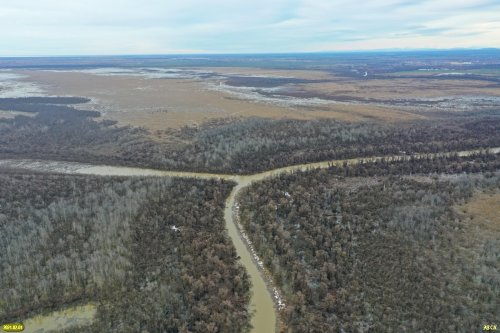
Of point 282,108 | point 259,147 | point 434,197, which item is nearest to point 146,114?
point 282,108

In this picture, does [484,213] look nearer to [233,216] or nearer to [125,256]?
[233,216]

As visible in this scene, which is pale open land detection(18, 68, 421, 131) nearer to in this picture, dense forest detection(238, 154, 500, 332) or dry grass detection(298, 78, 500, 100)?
dry grass detection(298, 78, 500, 100)

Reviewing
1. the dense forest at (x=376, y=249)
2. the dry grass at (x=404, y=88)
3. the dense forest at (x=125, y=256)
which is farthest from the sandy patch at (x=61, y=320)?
the dry grass at (x=404, y=88)

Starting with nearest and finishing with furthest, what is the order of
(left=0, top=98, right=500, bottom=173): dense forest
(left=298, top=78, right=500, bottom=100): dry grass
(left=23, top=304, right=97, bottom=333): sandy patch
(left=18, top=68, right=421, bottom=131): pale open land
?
(left=23, top=304, right=97, bottom=333): sandy patch → (left=0, top=98, right=500, bottom=173): dense forest → (left=18, top=68, right=421, bottom=131): pale open land → (left=298, top=78, right=500, bottom=100): dry grass

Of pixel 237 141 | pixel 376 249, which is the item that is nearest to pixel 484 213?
pixel 376 249

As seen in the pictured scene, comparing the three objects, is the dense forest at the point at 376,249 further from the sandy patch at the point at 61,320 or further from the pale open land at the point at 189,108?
the pale open land at the point at 189,108

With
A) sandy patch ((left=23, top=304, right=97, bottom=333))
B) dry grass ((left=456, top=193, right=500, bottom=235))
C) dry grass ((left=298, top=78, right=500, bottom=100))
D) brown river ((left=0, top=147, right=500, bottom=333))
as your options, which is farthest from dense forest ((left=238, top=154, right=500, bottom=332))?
dry grass ((left=298, top=78, right=500, bottom=100))

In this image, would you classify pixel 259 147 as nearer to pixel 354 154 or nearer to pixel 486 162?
pixel 354 154
